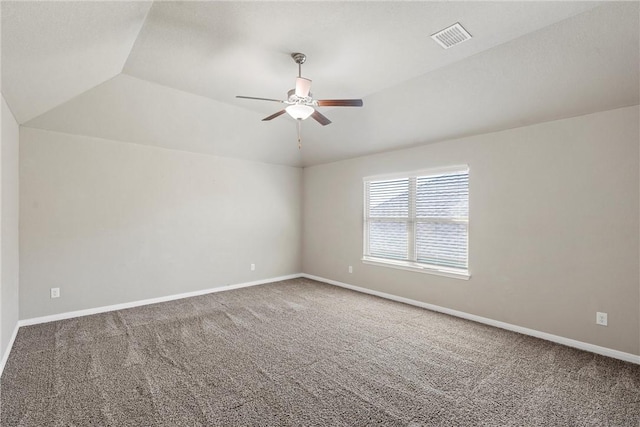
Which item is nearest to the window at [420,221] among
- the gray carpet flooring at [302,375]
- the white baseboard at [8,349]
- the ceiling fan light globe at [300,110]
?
the gray carpet flooring at [302,375]

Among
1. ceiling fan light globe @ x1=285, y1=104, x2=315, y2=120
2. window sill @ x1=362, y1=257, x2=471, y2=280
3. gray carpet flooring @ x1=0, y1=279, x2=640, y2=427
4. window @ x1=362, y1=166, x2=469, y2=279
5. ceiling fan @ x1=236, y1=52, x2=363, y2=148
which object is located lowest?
gray carpet flooring @ x1=0, y1=279, x2=640, y2=427

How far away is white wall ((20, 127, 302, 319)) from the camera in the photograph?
12.3 feet

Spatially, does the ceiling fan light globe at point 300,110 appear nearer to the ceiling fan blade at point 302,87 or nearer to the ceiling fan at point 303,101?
the ceiling fan at point 303,101

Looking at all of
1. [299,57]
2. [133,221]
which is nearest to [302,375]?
[299,57]

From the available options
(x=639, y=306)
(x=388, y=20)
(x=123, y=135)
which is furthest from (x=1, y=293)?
(x=639, y=306)

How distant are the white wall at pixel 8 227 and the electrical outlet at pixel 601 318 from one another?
5.50 metres

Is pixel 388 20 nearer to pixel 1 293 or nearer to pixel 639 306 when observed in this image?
pixel 639 306

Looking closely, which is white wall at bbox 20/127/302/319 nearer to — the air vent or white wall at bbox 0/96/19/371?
white wall at bbox 0/96/19/371

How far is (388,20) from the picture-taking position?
7.64 ft

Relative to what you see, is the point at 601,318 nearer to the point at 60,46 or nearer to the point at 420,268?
the point at 420,268

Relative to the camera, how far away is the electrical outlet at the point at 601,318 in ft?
9.79

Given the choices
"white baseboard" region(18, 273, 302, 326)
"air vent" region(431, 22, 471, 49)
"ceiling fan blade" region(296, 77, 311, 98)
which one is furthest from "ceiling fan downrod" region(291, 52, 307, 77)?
"white baseboard" region(18, 273, 302, 326)

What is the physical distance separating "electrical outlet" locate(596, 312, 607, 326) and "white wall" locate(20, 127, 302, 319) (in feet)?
15.7

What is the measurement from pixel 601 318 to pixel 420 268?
6.50 feet
